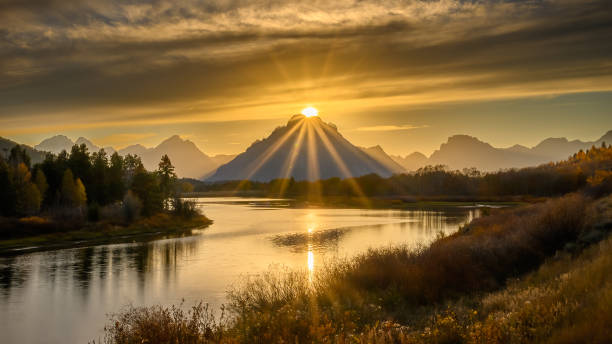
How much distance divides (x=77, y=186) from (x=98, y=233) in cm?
1821

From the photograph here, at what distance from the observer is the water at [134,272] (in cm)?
2473

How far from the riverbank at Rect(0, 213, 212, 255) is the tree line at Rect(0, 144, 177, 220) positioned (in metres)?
3.72

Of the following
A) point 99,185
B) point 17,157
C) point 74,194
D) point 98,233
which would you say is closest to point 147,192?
point 74,194

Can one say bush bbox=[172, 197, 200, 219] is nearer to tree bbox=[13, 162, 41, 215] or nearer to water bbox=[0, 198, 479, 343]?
water bbox=[0, 198, 479, 343]

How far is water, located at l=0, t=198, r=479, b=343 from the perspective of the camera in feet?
81.1

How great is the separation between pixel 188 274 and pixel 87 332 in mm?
14676

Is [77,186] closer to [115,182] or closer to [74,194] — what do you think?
[74,194]

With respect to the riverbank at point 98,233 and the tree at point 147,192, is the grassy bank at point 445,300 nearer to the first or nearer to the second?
the riverbank at point 98,233

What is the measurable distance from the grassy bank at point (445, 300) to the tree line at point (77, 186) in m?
58.9

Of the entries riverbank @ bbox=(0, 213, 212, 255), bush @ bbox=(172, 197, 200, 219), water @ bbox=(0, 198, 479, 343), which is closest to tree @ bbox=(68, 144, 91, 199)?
bush @ bbox=(172, 197, 200, 219)

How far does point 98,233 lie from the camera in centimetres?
6638

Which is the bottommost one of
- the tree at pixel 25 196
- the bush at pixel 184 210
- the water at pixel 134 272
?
the water at pixel 134 272

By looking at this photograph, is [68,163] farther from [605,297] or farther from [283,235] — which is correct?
[605,297]

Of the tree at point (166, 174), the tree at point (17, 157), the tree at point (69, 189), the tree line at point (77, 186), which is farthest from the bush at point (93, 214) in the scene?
the tree at point (166, 174)
